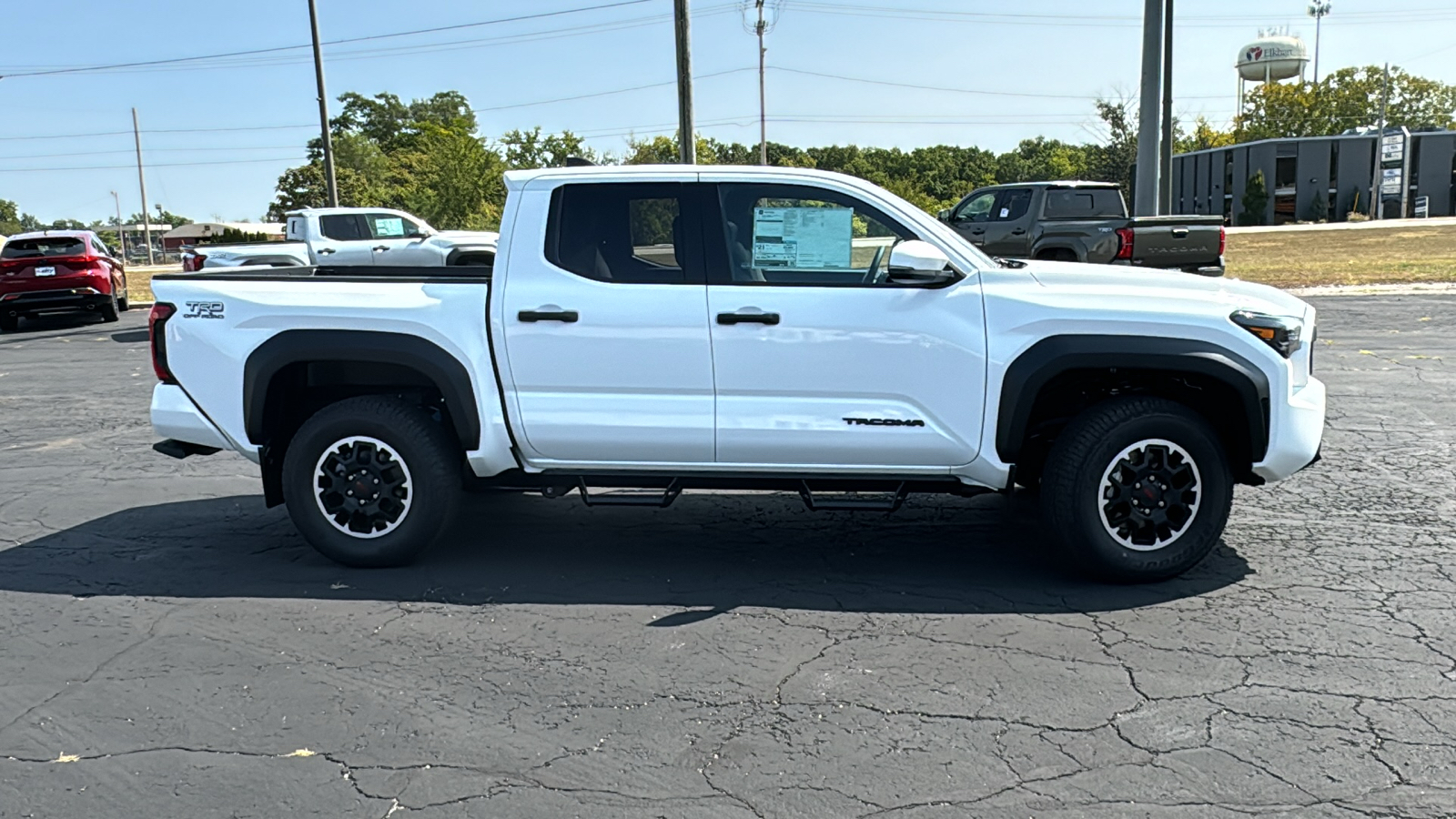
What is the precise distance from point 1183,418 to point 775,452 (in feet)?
5.96

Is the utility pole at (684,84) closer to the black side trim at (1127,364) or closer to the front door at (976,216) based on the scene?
the front door at (976,216)

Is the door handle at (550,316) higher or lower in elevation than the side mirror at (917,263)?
lower

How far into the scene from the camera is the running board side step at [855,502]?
5.24 m

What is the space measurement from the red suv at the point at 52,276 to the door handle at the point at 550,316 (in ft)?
58.7

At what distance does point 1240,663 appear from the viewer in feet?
14.2

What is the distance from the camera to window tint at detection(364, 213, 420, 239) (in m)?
19.4

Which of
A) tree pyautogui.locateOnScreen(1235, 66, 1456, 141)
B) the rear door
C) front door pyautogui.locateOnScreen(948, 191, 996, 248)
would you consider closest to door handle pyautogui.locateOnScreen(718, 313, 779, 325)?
front door pyautogui.locateOnScreen(948, 191, 996, 248)

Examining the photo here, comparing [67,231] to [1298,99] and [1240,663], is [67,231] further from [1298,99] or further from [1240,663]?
[1298,99]

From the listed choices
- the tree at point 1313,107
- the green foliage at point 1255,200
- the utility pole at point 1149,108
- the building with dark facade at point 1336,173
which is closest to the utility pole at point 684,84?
the utility pole at point 1149,108

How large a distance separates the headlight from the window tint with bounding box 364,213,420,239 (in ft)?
54.4

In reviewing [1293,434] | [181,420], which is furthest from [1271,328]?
[181,420]

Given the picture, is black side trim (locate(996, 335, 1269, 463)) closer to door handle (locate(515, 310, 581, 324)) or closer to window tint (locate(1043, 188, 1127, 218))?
door handle (locate(515, 310, 581, 324))

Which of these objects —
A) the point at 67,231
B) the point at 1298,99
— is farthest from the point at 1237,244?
the point at 1298,99

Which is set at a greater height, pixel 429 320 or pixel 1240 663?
pixel 429 320
